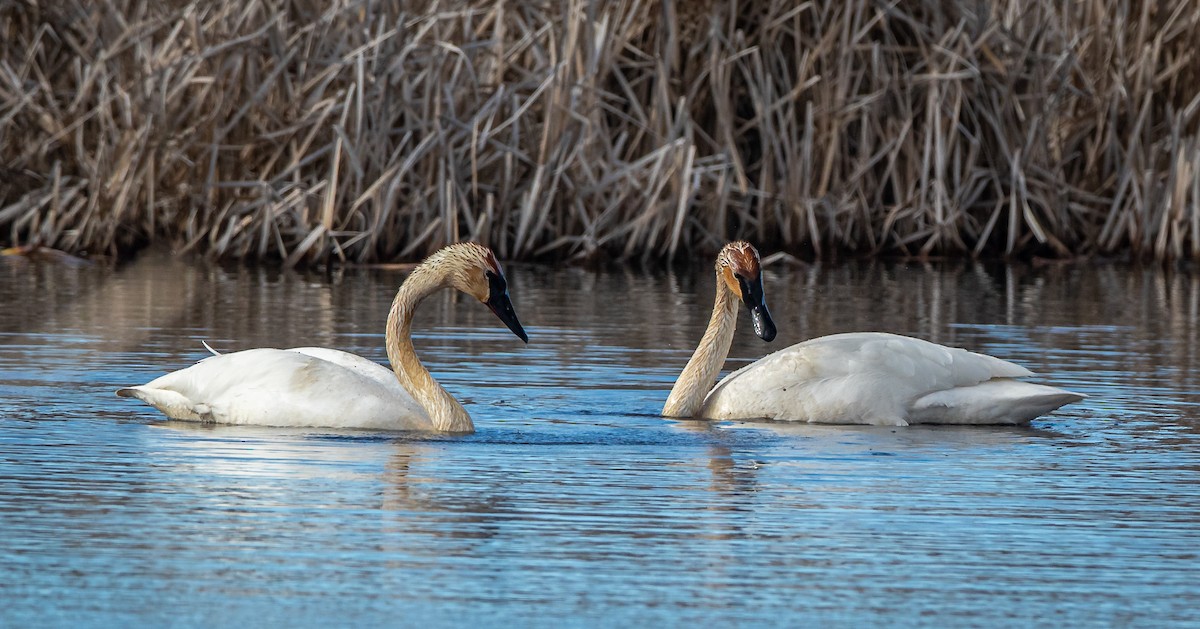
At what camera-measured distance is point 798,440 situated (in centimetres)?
793

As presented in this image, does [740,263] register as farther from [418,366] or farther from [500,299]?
[418,366]

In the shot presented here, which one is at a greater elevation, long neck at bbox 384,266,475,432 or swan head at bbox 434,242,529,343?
swan head at bbox 434,242,529,343

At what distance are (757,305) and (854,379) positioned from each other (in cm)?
74

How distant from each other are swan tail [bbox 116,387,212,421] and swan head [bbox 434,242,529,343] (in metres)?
1.11

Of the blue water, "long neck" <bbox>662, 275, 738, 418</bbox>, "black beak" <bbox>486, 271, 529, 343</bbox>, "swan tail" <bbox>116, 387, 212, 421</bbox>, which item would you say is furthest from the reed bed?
"swan tail" <bbox>116, 387, 212, 421</bbox>

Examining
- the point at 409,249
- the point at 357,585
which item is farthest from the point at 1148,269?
the point at 357,585

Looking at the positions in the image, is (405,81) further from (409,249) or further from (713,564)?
(713,564)

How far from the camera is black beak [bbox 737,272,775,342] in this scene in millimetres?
8984

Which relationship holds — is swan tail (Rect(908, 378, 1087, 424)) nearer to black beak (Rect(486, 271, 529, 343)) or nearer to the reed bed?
black beak (Rect(486, 271, 529, 343))

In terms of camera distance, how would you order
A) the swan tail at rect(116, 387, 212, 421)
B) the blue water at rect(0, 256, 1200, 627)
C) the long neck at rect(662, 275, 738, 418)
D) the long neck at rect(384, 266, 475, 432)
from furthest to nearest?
the long neck at rect(662, 275, 738, 418)
the swan tail at rect(116, 387, 212, 421)
the long neck at rect(384, 266, 475, 432)
the blue water at rect(0, 256, 1200, 627)

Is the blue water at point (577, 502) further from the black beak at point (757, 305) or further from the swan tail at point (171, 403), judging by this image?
the black beak at point (757, 305)

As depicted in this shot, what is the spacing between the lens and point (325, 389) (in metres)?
7.86

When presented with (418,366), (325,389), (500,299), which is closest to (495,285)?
(500,299)

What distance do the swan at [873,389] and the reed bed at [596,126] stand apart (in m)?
7.08
